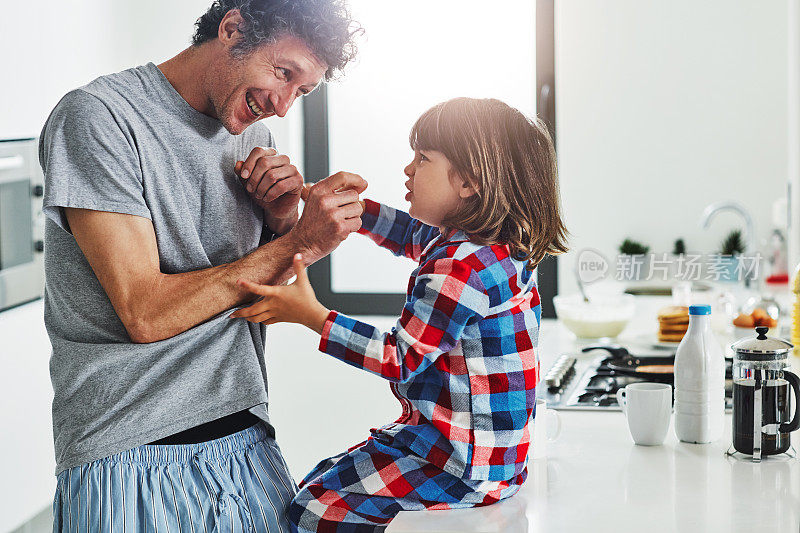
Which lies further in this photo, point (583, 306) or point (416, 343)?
point (583, 306)

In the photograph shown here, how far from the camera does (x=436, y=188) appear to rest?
4.77ft

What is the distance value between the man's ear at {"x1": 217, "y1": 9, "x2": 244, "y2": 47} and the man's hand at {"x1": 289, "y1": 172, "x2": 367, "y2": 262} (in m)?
0.27

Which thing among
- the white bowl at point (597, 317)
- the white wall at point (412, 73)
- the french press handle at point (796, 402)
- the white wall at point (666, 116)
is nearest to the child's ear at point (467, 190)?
the french press handle at point (796, 402)

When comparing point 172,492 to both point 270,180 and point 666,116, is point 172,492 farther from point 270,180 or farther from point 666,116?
point 666,116

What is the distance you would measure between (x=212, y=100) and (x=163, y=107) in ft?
0.26

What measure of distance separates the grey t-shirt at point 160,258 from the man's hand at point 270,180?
67 mm

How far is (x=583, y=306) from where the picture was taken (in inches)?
117

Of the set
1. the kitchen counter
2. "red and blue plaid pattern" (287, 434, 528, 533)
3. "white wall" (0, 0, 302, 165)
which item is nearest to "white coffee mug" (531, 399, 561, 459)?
the kitchen counter

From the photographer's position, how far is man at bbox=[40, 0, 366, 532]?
1.25m

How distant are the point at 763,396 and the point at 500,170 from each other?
0.62 metres

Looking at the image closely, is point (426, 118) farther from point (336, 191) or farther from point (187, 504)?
point (187, 504)

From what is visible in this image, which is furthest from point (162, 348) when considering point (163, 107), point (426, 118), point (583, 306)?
point (583, 306)

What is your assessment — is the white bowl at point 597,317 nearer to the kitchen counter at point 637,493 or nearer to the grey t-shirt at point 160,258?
the kitchen counter at point 637,493

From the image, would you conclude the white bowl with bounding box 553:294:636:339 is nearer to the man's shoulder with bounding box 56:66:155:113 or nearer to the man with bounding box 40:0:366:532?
the man with bounding box 40:0:366:532
